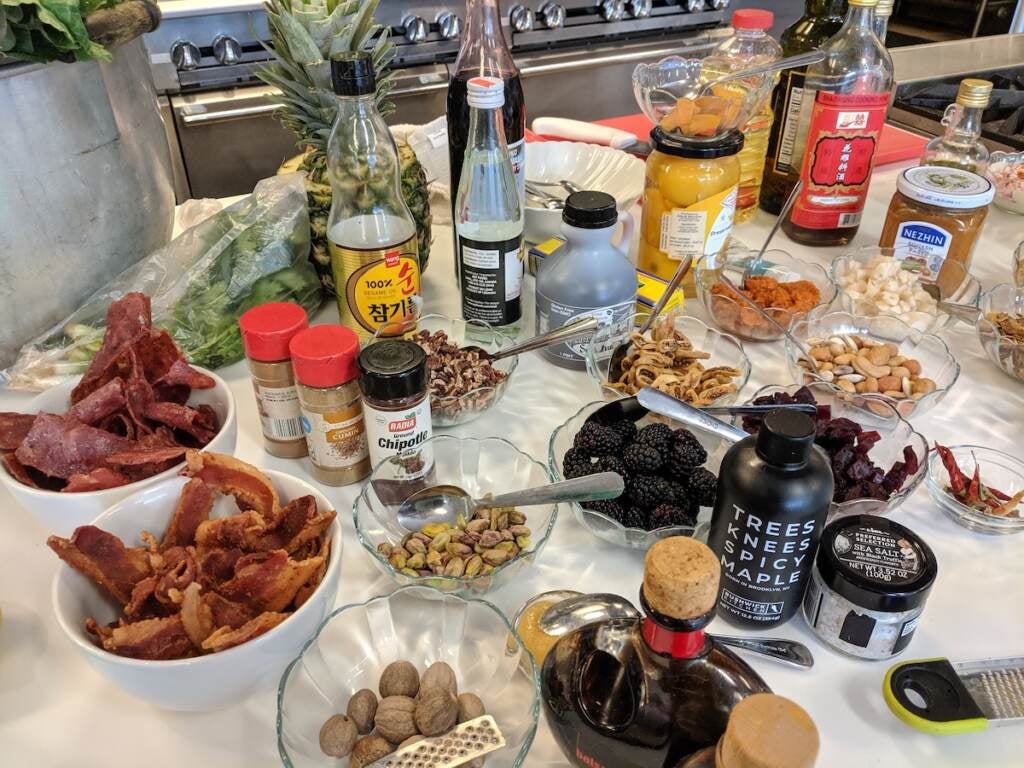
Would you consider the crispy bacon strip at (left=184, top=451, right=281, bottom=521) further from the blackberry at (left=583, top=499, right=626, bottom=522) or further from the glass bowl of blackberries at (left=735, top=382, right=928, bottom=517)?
the glass bowl of blackberries at (left=735, top=382, right=928, bottom=517)

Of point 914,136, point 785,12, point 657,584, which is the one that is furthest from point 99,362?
point 785,12

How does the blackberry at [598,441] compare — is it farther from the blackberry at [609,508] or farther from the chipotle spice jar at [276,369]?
the chipotle spice jar at [276,369]

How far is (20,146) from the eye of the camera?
85 centimetres

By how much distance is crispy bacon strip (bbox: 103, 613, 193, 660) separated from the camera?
0.57m

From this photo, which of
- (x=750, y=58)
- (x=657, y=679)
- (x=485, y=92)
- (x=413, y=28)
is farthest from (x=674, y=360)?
(x=413, y=28)

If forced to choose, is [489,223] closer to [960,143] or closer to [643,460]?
[643,460]

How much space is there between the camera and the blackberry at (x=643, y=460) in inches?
30.3

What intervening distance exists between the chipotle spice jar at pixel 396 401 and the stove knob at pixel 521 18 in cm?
186

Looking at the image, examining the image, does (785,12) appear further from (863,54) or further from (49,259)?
(49,259)

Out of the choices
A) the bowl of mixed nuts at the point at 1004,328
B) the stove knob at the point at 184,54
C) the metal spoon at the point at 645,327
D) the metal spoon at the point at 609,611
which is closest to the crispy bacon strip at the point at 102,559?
the metal spoon at the point at 609,611

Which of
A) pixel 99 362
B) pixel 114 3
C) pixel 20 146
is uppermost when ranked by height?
pixel 114 3

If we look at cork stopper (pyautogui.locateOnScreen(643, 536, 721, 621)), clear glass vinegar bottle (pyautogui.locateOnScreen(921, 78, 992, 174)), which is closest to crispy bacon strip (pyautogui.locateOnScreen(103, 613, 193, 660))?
cork stopper (pyautogui.locateOnScreen(643, 536, 721, 621))

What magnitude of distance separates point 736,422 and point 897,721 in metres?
0.33

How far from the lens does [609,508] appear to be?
2.47 feet
